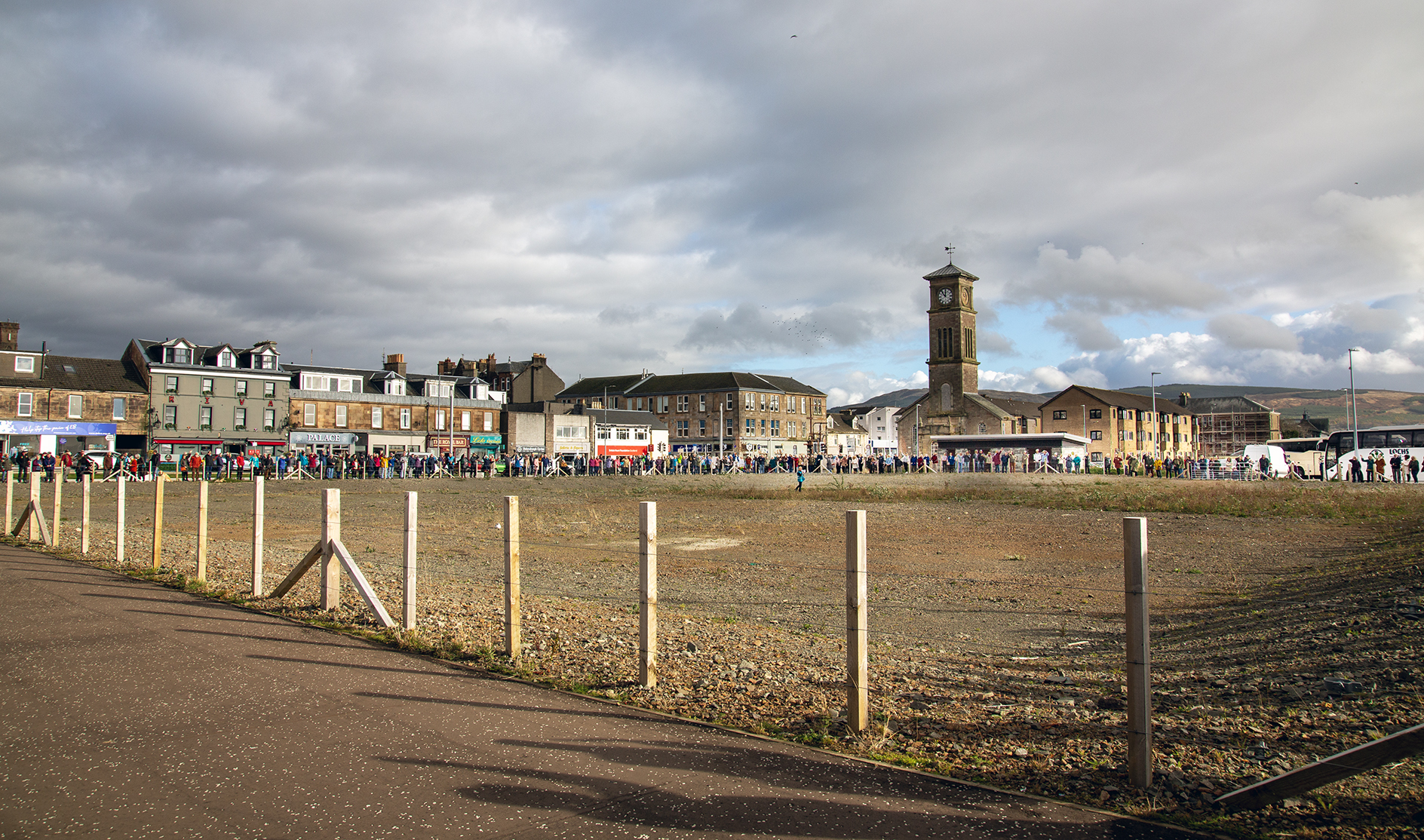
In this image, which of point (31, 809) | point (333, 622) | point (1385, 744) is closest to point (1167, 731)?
point (1385, 744)

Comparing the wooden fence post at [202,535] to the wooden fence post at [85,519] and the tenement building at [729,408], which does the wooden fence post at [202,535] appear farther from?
the tenement building at [729,408]

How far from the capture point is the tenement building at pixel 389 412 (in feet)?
241

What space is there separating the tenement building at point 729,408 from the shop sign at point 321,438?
28.3 m

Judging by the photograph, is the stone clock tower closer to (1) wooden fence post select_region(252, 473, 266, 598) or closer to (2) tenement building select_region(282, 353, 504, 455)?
(2) tenement building select_region(282, 353, 504, 455)

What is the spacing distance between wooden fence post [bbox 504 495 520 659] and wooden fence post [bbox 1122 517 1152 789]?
15.9 feet

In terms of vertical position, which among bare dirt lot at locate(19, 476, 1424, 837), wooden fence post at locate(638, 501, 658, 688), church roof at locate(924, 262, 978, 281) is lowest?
bare dirt lot at locate(19, 476, 1424, 837)

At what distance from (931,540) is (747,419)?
77697 millimetres

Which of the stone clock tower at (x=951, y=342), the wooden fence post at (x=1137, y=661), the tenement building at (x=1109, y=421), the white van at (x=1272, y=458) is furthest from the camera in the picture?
the stone clock tower at (x=951, y=342)

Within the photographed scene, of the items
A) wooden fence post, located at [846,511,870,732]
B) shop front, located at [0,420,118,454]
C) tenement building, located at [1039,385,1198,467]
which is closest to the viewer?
wooden fence post, located at [846,511,870,732]

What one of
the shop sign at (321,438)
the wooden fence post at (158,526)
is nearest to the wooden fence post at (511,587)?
the wooden fence post at (158,526)

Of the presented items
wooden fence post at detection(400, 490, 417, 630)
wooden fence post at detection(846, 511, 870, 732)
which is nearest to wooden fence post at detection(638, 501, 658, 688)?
wooden fence post at detection(846, 511, 870, 732)

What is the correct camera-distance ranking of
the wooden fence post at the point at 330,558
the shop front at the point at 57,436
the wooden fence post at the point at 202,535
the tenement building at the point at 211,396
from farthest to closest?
the tenement building at the point at 211,396, the shop front at the point at 57,436, the wooden fence post at the point at 202,535, the wooden fence post at the point at 330,558

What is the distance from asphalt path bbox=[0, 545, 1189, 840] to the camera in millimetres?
4043

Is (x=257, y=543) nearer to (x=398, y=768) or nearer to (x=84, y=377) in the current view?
(x=398, y=768)
